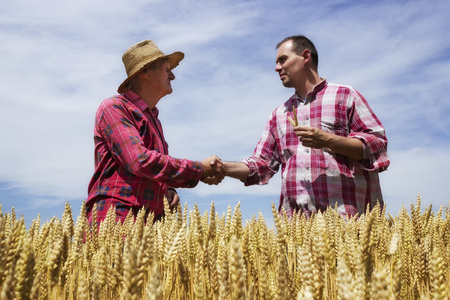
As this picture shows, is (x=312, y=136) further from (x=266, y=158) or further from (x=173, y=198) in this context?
(x=173, y=198)

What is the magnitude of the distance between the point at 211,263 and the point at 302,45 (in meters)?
3.33

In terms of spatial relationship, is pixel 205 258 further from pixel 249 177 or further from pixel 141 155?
pixel 249 177

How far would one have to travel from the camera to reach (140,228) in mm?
1512

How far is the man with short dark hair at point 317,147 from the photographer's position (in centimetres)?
354

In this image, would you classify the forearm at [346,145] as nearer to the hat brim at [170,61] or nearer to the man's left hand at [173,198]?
the man's left hand at [173,198]

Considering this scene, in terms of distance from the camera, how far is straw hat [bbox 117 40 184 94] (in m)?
3.51

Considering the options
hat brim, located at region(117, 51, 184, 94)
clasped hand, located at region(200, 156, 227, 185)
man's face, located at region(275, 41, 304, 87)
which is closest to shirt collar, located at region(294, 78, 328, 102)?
man's face, located at region(275, 41, 304, 87)

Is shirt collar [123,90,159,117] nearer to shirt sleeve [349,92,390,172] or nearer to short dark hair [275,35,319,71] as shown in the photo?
short dark hair [275,35,319,71]

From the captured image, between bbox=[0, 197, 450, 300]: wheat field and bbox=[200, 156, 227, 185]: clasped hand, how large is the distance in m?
1.16

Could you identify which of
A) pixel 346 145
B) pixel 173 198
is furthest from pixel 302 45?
pixel 173 198

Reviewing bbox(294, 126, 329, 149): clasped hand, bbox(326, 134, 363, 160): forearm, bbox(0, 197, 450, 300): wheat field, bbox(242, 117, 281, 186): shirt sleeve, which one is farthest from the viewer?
bbox(242, 117, 281, 186): shirt sleeve

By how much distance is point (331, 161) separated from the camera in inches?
147

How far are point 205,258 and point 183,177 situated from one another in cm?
187

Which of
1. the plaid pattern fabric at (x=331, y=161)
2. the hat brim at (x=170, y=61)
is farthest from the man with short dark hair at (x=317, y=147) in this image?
the hat brim at (x=170, y=61)
